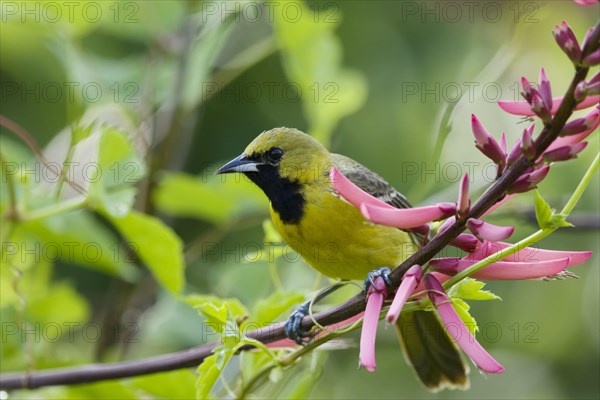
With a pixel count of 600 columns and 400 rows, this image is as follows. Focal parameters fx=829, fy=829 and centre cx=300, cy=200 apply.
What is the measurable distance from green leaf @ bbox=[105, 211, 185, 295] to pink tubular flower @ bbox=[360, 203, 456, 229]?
1.05m

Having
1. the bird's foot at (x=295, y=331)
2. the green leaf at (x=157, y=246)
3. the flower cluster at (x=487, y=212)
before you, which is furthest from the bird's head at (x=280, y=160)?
the flower cluster at (x=487, y=212)

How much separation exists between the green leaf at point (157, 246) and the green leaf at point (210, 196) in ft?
1.50

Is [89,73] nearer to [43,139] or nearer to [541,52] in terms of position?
[43,139]

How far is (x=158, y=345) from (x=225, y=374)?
0.71 m

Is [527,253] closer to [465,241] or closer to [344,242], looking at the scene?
[465,241]

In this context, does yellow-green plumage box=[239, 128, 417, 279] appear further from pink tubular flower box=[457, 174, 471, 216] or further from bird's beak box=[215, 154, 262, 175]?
pink tubular flower box=[457, 174, 471, 216]

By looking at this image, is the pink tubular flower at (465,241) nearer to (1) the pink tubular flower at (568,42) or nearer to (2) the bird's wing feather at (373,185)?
(1) the pink tubular flower at (568,42)

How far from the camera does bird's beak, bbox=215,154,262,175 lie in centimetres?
289

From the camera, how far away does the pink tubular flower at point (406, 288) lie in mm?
1441

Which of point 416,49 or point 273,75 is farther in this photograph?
point 416,49

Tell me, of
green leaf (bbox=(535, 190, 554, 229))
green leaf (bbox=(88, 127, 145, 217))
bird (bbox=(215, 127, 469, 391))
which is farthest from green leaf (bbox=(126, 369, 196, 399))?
green leaf (bbox=(535, 190, 554, 229))

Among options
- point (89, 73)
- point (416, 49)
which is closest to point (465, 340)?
point (89, 73)

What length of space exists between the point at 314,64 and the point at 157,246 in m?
0.97

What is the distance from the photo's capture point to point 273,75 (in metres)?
4.89
